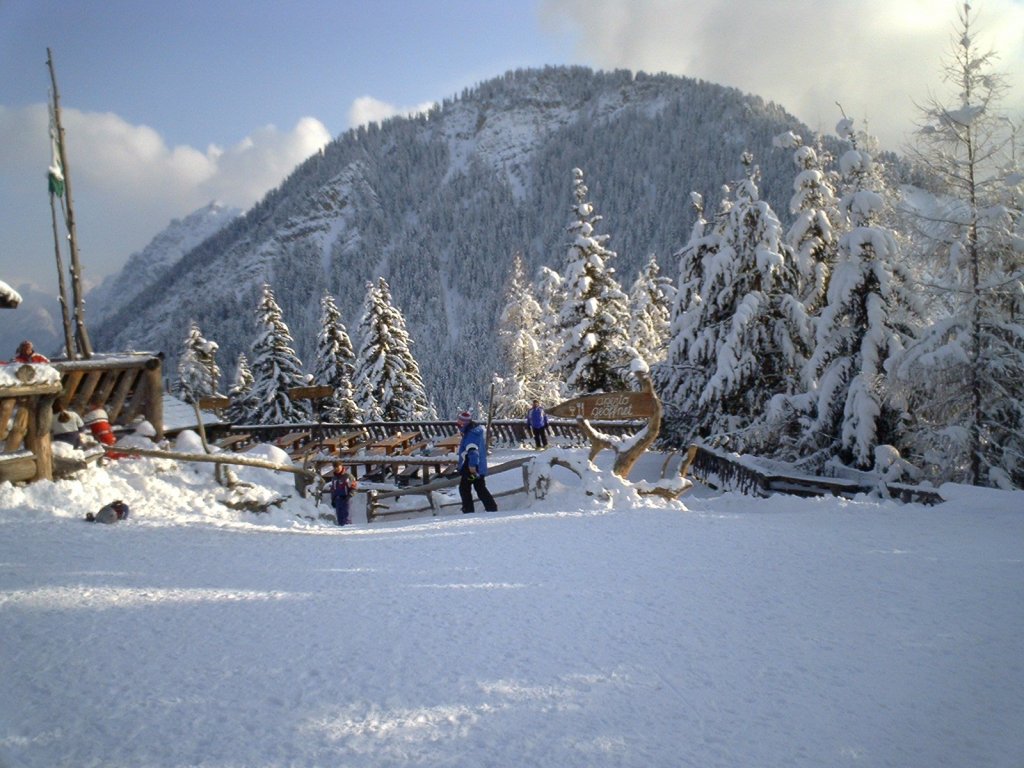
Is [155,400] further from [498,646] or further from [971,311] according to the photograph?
[971,311]

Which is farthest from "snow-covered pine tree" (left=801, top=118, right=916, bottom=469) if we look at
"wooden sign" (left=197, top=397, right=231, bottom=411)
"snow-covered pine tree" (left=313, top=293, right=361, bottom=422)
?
"snow-covered pine tree" (left=313, top=293, right=361, bottom=422)

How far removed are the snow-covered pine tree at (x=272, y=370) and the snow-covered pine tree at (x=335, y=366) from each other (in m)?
1.29

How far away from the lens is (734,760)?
285 cm

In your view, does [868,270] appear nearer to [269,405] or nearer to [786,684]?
[786,684]

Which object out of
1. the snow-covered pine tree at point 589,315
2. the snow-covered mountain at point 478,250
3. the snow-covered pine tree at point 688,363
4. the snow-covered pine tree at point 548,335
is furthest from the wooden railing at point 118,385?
the snow-covered mountain at point 478,250

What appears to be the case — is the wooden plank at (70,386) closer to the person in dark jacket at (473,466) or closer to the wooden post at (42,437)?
the wooden post at (42,437)

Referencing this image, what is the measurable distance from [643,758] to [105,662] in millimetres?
3112

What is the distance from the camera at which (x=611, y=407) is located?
33.9 ft

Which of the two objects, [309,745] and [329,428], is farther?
[329,428]


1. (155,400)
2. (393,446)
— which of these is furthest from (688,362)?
(155,400)

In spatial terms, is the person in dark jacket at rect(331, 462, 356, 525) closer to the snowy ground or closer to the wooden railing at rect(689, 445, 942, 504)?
the snowy ground

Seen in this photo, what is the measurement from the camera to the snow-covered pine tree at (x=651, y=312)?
31672mm

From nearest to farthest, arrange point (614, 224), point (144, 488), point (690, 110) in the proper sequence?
point (144, 488) → point (614, 224) → point (690, 110)

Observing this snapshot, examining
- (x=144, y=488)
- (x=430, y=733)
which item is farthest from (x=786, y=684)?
(x=144, y=488)
